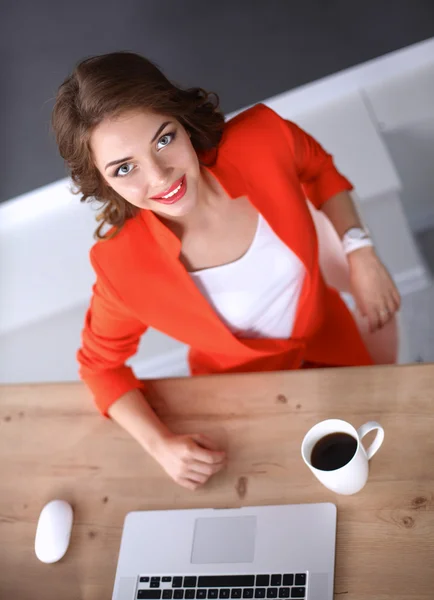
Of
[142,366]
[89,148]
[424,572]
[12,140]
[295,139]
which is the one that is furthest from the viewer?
[142,366]

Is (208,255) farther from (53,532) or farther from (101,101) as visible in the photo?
(53,532)

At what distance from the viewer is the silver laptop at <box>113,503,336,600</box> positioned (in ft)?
3.23

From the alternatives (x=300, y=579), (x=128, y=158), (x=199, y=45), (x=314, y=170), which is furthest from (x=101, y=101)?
(x=199, y=45)

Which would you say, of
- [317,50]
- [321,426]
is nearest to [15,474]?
[321,426]

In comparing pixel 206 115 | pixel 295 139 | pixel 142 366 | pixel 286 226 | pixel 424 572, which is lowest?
pixel 142 366

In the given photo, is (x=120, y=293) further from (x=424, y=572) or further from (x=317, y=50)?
(x=317, y=50)

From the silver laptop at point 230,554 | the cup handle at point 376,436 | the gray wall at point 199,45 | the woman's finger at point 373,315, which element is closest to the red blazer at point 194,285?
the woman's finger at point 373,315

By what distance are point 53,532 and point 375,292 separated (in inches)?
27.6

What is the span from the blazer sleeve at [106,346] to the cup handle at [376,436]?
45cm

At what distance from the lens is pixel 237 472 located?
1.12 m

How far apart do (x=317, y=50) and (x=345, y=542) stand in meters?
1.58

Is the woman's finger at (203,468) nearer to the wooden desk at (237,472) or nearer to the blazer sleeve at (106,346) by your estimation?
the wooden desk at (237,472)

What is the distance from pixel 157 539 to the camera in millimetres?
1088

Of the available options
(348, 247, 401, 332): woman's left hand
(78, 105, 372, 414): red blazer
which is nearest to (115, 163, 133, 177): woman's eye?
(78, 105, 372, 414): red blazer
